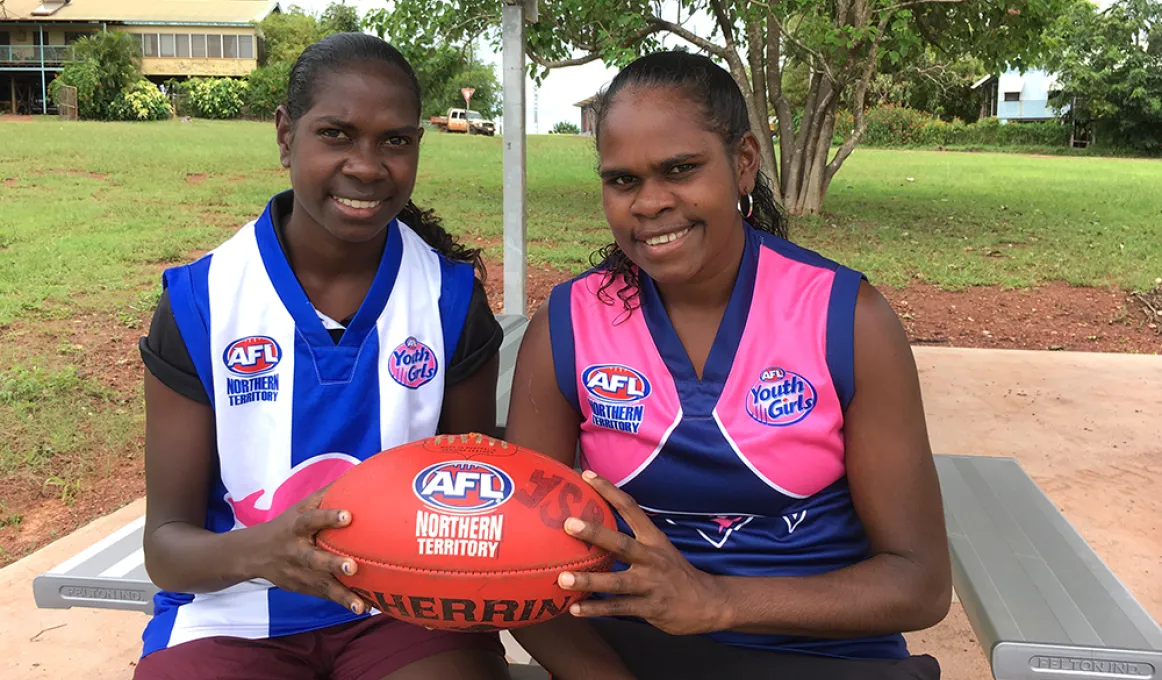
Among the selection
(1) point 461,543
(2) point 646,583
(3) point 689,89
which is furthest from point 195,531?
(3) point 689,89

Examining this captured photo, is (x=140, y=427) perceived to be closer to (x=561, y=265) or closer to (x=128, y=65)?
(x=561, y=265)

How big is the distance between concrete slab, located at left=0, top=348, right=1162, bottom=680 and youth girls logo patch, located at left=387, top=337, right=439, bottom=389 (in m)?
1.51

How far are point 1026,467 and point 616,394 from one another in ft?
10.1

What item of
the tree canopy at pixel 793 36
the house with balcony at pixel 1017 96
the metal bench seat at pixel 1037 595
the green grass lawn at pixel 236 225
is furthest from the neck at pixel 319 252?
the house with balcony at pixel 1017 96

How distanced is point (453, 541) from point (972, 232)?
11.5m

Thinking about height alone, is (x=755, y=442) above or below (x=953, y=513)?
above

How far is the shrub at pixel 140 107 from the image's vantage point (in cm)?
3412

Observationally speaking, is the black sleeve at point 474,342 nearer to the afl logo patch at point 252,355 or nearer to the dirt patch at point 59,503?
the afl logo patch at point 252,355

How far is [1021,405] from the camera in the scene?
5070 mm

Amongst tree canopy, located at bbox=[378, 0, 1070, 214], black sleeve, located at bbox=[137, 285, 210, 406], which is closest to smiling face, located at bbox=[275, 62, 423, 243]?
black sleeve, located at bbox=[137, 285, 210, 406]

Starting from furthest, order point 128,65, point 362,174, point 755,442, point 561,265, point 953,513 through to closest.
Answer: point 128,65, point 561,265, point 953,513, point 362,174, point 755,442

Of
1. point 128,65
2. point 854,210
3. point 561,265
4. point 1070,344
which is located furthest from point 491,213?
point 128,65

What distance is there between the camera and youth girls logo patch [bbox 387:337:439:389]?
1976 millimetres

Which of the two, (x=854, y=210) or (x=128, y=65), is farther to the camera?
(x=128, y=65)
